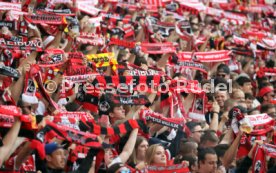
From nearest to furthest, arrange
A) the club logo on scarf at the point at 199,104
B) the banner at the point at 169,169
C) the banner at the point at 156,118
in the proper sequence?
1. the banner at the point at 169,169
2. the banner at the point at 156,118
3. the club logo on scarf at the point at 199,104

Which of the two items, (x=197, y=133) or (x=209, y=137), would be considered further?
(x=197, y=133)

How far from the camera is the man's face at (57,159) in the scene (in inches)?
352

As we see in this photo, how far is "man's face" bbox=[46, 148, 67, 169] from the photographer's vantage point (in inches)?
352

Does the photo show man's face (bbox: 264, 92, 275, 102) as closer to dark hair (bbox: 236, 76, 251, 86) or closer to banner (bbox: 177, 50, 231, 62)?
dark hair (bbox: 236, 76, 251, 86)

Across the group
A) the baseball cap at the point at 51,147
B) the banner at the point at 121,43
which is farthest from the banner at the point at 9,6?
the baseball cap at the point at 51,147

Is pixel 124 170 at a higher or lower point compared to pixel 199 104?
higher

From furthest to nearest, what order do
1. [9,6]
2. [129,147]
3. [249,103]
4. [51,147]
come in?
1. [249,103]
2. [9,6]
3. [129,147]
4. [51,147]

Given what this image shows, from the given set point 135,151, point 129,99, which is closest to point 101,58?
point 129,99

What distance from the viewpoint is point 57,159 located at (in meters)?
8.95

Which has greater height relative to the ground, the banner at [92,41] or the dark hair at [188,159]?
the banner at [92,41]

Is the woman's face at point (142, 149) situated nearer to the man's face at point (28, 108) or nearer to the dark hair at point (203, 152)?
the dark hair at point (203, 152)

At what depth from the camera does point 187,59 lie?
16047mm

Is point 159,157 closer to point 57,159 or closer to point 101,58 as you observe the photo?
point 57,159

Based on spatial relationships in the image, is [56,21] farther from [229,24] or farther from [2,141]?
[229,24]
